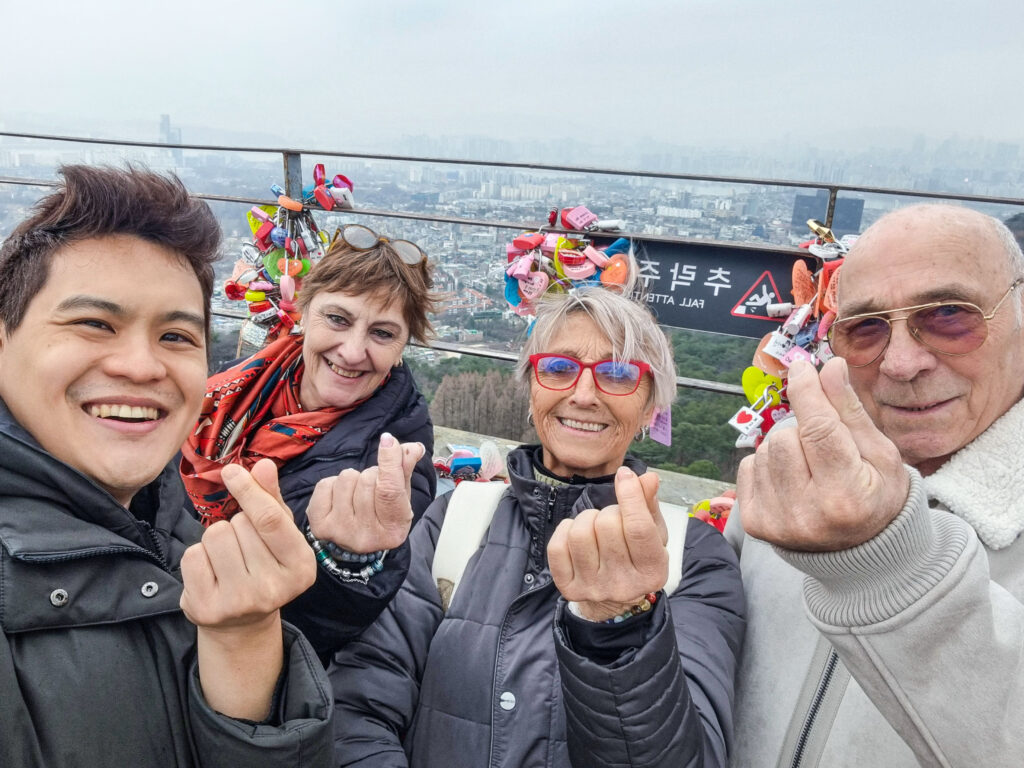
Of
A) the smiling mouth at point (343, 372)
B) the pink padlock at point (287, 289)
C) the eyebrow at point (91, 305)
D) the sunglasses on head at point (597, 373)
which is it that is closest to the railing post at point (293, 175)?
the pink padlock at point (287, 289)

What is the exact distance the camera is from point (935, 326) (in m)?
1.37

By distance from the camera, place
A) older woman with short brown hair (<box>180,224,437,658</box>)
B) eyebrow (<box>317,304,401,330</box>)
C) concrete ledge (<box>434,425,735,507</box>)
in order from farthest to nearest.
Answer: concrete ledge (<box>434,425,735,507</box>)
eyebrow (<box>317,304,401,330</box>)
older woman with short brown hair (<box>180,224,437,658</box>)

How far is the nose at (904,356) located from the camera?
1358 mm

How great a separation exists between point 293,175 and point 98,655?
3.54 metres

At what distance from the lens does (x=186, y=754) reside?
982 millimetres

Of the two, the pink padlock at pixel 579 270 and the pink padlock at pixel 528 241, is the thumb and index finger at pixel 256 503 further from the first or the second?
the pink padlock at pixel 528 241

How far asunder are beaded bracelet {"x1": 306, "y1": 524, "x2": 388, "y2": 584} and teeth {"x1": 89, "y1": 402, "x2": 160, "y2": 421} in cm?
39

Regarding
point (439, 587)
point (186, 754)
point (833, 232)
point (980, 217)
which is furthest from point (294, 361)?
point (833, 232)

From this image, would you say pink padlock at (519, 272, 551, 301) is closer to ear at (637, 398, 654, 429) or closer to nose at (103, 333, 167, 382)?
ear at (637, 398, 654, 429)

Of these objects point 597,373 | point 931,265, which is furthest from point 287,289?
point 931,265

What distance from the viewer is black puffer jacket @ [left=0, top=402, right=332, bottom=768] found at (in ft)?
2.80

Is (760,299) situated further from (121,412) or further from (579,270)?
(121,412)

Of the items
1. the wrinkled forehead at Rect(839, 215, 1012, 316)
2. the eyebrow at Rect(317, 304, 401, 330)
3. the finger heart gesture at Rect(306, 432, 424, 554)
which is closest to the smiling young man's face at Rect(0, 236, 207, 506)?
the finger heart gesture at Rect(306, 432, 424, 554)

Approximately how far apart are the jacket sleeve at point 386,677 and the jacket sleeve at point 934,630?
2.98 feet
